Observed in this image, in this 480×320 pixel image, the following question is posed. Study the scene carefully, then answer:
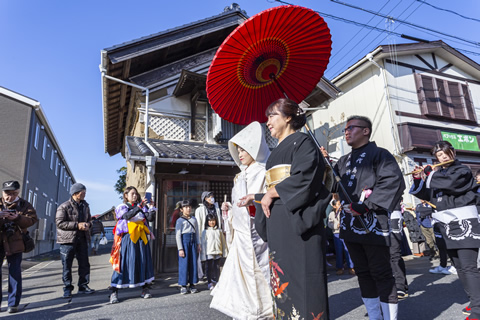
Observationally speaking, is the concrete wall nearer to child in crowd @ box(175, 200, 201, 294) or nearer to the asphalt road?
the asphalt road

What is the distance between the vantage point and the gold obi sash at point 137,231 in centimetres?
499

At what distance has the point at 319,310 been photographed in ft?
5.80

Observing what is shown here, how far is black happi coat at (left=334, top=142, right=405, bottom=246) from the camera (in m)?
2.53

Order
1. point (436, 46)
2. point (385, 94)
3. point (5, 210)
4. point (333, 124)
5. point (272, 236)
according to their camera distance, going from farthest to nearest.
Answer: point (333, 124) < point (436, 46) < point (385, 94) < point (5, 210) < point (272, 236)

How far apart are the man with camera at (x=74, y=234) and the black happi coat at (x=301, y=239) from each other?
479cm

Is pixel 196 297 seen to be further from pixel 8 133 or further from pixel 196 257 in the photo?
pixel 8 133

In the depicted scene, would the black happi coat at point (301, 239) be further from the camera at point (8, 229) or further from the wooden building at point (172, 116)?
the wooden building at point (172, 116)

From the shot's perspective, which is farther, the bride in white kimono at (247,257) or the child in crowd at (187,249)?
the child in crowd at (187,249)

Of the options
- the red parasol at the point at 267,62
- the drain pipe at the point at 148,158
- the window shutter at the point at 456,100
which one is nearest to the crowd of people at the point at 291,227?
the red parasol at the point at 267,62

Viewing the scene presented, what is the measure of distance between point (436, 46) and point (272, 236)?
1505 cm

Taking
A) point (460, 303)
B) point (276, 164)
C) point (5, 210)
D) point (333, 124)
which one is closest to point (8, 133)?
point (5, 210)

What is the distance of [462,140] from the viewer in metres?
12.3

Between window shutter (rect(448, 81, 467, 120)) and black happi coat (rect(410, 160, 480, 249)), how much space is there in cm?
1154

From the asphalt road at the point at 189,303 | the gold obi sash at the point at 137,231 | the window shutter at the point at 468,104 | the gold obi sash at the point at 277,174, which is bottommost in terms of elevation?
the asphalt road at the point at 189,303
